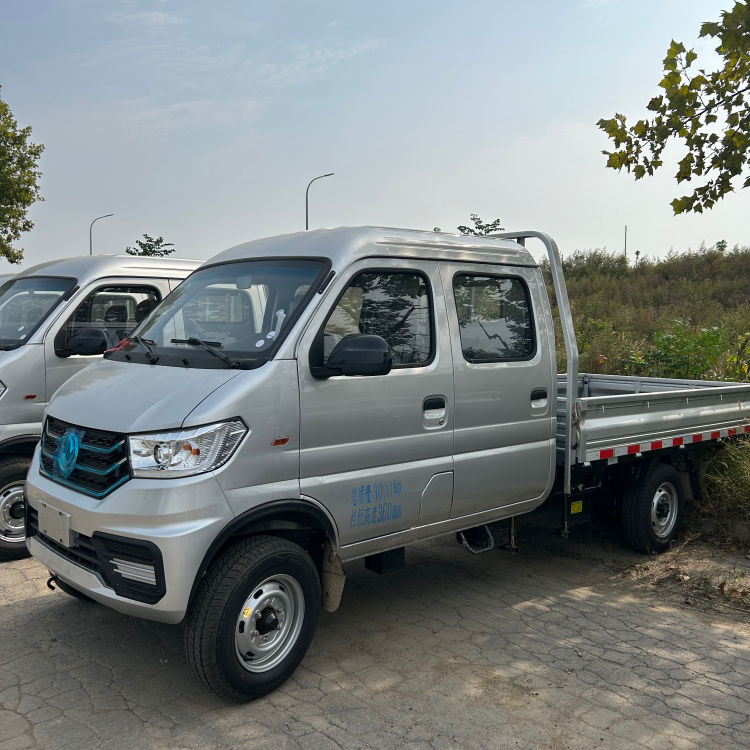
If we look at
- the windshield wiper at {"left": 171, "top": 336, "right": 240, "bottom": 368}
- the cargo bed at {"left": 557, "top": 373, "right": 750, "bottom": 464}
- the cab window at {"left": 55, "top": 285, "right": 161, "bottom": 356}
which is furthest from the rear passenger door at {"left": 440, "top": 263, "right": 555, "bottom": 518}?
the cab window at {"left": 55, "top": 285, "right": 161, "bottom": 356}

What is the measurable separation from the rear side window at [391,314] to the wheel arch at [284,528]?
0.79m

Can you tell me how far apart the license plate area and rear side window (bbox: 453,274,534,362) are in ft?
7.88

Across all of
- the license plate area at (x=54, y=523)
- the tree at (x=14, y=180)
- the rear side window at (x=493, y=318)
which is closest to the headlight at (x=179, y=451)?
the license plate area at (x=54, y=523)

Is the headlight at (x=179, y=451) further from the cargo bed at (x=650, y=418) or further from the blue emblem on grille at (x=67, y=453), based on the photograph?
the cargo bed at (x=650, y=418)

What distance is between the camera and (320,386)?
3.87m

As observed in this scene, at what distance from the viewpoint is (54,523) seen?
12.6ft

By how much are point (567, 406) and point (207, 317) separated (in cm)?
249

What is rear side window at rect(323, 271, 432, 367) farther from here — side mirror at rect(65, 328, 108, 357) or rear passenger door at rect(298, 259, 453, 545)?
side mirror at rect(65, 328, 108, 357)

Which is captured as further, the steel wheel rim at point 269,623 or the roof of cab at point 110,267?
the roof of cab at point 110,267

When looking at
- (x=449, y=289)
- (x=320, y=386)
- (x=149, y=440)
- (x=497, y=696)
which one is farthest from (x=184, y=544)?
(x=449, y=289)

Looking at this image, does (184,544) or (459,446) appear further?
(459,446)

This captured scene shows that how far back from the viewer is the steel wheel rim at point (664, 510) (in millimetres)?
6160

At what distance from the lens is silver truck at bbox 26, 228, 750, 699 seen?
3.48 m

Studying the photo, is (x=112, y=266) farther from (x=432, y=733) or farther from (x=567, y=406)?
(x=432, y=733)
